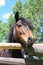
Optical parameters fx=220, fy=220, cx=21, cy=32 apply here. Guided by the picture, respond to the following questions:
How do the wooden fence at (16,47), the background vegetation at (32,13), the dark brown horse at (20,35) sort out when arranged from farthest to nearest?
the background vegetation at (32,13) → the dark brown horse at (20,35) → the wooden fence at (16,47)

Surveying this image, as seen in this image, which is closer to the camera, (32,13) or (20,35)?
(20,35)

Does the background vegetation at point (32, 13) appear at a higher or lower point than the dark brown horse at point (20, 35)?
lower

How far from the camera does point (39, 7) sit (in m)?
15.5

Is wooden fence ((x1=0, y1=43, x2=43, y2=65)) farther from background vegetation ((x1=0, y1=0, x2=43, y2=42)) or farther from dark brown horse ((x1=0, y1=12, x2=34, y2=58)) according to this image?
background vegetation ((x1=0, y1=0, x2=43, y2=42))

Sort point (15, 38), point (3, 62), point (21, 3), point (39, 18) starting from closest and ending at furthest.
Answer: point (3, 62) < point (15, 38) < point (39, 18) < point (21, 3)

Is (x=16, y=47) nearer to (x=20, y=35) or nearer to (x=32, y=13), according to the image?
(x=20, y=35)

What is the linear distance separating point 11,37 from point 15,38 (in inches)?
5.6

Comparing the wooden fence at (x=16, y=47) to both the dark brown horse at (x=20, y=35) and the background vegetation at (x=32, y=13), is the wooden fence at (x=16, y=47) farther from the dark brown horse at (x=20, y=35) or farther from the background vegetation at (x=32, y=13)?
the background vegetation at (x=32, y=13)

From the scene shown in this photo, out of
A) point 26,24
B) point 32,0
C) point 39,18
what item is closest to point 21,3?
point 32,0

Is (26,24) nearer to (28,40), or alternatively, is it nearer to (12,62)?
(28,40)

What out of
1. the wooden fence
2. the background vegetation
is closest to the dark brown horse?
the wooden fence

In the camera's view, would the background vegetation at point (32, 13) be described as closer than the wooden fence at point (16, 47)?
No

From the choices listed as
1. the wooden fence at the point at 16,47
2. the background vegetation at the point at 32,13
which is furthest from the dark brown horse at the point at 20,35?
the background vegetation at the point at 32,13

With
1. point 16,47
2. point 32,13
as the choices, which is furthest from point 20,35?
point 32,13
